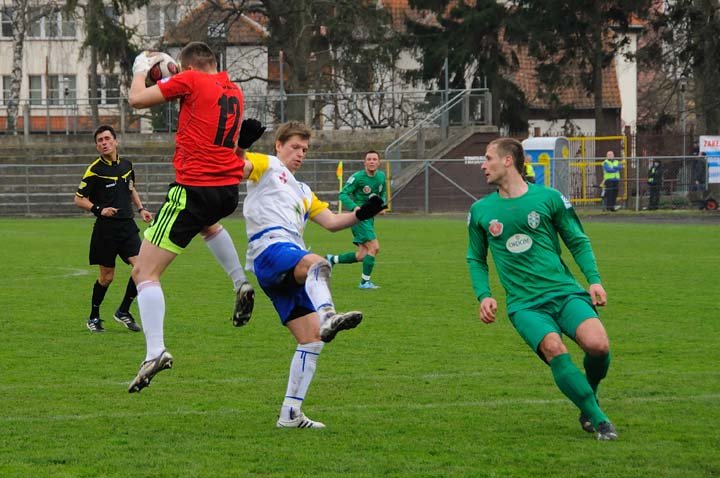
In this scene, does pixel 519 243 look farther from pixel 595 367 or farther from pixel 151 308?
pixel 151 308

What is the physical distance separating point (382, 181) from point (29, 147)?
30140mm

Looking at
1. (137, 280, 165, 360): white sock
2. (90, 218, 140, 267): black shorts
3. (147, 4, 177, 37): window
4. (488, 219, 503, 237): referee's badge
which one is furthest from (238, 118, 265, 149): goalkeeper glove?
(147, 4, 177, 37): window

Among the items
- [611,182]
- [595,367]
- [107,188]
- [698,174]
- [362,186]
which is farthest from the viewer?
[698,174]

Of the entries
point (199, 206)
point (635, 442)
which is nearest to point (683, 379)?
point (635, 442)

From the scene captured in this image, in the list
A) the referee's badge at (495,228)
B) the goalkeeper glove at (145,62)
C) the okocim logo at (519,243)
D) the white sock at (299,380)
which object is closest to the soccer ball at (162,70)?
the goalkeeper glove at (145,62)

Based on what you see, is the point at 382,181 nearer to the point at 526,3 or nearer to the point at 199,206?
the point at 199,206

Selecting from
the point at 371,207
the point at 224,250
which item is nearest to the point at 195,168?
the point at 224,250

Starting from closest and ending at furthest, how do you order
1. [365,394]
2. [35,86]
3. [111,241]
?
[365,394] → [111,241] → [35,86]

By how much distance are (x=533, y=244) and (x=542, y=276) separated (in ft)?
0.64

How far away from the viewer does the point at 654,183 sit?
125 ft

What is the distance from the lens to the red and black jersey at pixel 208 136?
307 inches

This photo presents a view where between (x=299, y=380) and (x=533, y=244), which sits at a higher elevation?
(x=533, y=244)

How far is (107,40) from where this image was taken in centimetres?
4634

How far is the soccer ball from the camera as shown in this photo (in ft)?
25.3
